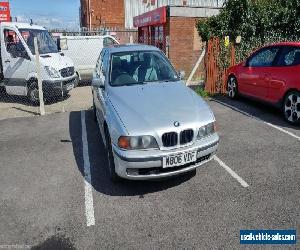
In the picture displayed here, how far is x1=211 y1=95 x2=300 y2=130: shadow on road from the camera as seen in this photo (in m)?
7.13

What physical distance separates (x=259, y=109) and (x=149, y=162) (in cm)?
537

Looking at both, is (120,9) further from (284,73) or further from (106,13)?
(284,73)

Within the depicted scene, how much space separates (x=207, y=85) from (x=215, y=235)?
23.8 ft

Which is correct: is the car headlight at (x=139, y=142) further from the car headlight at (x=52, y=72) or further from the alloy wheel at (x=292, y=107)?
the car headlight at (x=52, y=72)

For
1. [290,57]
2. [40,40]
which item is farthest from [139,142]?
[40,40]

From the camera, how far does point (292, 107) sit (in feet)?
22.1

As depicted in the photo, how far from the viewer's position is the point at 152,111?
4.19 metres

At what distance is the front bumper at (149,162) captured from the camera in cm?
381

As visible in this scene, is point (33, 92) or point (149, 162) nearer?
point (149, 162)

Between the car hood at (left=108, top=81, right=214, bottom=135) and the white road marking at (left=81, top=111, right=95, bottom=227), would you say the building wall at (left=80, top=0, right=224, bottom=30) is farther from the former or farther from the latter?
the car hood at (left=108, top=81, right=214, bottom=135)

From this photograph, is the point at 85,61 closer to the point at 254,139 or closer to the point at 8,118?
the point at 8,118

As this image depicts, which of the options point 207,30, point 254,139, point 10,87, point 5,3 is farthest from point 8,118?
point 5,3

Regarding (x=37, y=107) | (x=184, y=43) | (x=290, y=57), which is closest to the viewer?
(x=290, y=57)

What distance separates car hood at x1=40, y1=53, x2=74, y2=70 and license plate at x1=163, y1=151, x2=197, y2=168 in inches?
279
